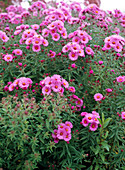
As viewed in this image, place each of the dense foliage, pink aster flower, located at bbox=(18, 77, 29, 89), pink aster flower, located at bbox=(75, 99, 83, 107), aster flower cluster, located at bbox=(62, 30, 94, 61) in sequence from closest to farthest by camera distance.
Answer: the dense foliage → pink aster flower, located at bbox=(18, 77, 29, 89) → pink aster flower, located at bbox=(75, 99, 83, 107) → aster flower cluster, located at bbox=(62, 30, 94, 61)

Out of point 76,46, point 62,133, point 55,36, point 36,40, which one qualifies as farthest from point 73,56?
point 62,133

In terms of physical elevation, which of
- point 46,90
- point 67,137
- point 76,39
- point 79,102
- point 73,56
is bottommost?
point 67,137

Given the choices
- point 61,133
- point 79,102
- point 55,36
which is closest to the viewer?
point 61,133

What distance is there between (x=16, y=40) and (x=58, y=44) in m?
0.86

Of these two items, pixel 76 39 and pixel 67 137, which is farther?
pixel 76 39

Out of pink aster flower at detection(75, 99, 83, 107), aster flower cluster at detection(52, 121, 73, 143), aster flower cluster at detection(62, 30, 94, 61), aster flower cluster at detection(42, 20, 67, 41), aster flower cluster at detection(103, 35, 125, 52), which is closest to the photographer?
aster flower cluster at detection(52, 121, 73, 143)

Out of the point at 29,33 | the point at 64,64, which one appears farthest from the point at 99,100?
the point at 29,33

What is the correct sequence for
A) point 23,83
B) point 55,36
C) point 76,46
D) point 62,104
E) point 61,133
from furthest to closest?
point 55,36 < point 76,46 < point 23,83 < point 61,133 < point 62,104

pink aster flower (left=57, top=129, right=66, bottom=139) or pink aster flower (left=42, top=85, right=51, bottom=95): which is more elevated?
pink aster flower (left=42, top=85, right=51, bottom=95)

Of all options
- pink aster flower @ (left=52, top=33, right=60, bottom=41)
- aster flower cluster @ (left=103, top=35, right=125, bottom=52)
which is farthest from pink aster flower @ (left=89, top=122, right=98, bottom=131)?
pink aster flower @ (left=52, top=33, right=60, bottom=41)

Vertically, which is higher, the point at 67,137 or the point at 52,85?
the point at 52,85

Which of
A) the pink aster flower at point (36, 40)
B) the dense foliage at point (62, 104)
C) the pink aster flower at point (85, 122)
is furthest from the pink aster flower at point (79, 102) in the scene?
the pink aster flower at point (36, 40)

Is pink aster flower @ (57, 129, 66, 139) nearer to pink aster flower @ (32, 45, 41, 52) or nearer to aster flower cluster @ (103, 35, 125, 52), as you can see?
pink aster flower @ (32, 45, 41, 52)

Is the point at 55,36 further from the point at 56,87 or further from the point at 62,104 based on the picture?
the point at 62,104
